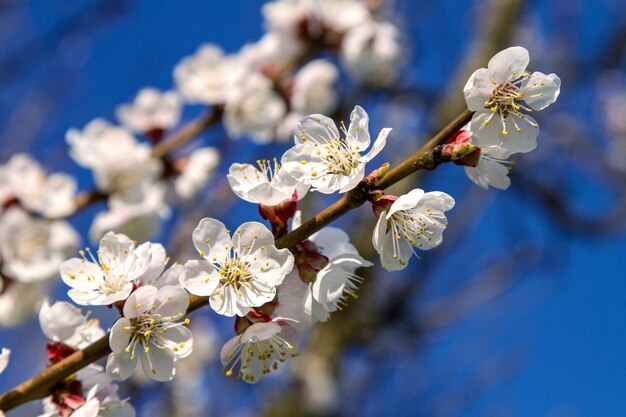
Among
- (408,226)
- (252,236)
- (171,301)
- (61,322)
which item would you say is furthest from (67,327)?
(408,226)

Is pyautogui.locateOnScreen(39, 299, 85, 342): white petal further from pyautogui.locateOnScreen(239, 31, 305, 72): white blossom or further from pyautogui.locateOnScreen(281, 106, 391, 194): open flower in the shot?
pyautogui.locateOnScreen(239, 31, 305, 72): white blossom

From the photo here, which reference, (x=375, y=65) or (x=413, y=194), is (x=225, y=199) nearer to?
(x=375, y=65)

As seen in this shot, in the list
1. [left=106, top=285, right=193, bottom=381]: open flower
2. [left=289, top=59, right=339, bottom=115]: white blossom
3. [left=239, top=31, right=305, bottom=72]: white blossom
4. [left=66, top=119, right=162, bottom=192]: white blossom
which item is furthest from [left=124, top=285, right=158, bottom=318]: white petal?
[left=239, top=31, right=305, bottom=72]: white blossom

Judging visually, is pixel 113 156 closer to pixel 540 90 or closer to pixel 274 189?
pixel 274 189

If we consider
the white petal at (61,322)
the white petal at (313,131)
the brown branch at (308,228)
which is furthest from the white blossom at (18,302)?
the white petal at (313,131)

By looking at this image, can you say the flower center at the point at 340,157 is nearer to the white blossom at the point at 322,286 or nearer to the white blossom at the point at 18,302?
the white blossom at the point at 322,286

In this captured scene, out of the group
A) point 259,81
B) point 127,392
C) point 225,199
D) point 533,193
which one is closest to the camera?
point 259,81

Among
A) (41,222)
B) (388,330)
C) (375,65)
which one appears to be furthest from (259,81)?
(388,330)
